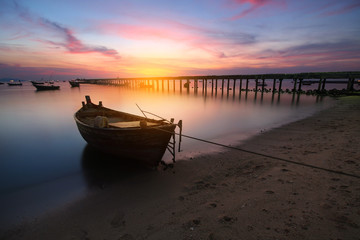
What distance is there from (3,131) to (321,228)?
21.5m

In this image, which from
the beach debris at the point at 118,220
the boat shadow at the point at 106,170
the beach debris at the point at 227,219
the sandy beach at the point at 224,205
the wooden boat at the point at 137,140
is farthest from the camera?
the boat shadow at the point at 106,170

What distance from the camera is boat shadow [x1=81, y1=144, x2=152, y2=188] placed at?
22.7ft

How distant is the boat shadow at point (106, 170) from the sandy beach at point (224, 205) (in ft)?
1.20

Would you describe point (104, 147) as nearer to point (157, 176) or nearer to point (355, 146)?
point (157, 176)

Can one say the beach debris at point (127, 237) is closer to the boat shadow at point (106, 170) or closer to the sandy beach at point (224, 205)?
the sandy beach at point (224, 205)

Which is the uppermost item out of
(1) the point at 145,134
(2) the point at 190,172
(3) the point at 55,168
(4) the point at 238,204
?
(1) the point at 145,134

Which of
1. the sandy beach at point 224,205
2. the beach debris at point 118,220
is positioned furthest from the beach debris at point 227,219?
the beach debris at point 118,220

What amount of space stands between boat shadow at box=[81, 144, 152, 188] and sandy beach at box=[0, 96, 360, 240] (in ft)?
1.20

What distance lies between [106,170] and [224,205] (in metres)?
5.64

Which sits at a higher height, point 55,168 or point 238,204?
point 238,204

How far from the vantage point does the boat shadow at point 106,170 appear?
6930mm

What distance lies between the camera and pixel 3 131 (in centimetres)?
1465

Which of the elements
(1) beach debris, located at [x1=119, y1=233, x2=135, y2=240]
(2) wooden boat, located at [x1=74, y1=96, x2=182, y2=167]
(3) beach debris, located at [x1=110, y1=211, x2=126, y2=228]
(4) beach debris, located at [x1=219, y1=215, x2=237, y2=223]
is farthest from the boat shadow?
(4) beach debris, located at [x1=219, y1=215, x2=237, y2=223]

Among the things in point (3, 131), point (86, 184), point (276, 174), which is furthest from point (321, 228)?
point (3, 131)
